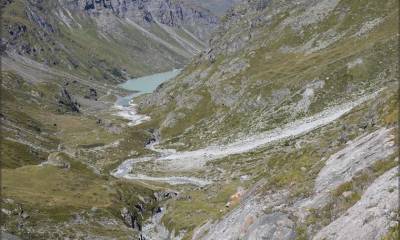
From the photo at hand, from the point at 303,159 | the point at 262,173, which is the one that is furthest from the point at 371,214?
the point at 262,173

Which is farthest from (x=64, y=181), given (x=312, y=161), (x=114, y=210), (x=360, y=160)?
(x=360, y=160)

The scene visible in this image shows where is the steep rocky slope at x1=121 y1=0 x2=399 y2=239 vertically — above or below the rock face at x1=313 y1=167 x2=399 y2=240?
above

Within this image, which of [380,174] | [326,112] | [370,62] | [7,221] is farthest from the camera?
[370,62]

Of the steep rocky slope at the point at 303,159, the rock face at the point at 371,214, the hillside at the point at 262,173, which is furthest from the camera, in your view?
the hillside at the point at 262,173

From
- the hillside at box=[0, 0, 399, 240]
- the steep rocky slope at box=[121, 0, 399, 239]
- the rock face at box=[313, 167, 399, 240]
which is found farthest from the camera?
the hillside at box=[0, 0, 399, 240]

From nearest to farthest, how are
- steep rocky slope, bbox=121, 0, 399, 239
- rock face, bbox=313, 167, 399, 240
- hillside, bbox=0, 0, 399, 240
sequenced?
rock face, bbox=313, 167, 399, 240
steep rocky slope, bbox=121, 0, 399, 239
hillside, bbox=0, 0, 399, 240

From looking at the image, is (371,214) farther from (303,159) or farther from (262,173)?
(262,173)

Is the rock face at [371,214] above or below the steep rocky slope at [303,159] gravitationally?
below

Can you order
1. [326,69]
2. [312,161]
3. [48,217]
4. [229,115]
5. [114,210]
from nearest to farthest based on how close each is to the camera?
[312,161]
[48,217]
[114,210]
[326,69]
[229,115]

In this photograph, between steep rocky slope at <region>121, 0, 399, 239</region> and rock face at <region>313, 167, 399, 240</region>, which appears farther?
steep rocky slope at <region>121, 0, 399, 239</region>

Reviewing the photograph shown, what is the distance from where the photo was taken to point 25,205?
9481 cm

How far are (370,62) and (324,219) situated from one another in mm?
140902

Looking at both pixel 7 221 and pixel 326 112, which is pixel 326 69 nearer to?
pixel 326 112

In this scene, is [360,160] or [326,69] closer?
[360,160]
